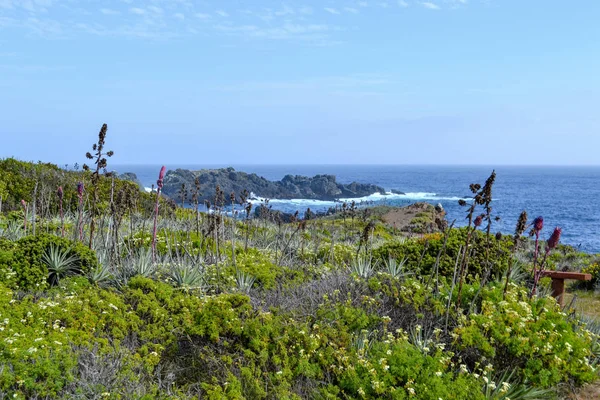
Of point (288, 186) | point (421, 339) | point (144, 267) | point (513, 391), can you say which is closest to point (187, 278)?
point (144, 267)

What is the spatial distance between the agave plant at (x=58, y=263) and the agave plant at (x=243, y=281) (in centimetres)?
217

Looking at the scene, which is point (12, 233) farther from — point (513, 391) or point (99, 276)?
point (513, 391)

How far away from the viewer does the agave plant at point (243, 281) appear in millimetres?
6609

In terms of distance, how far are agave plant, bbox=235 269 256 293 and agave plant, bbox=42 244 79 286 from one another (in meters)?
2.17

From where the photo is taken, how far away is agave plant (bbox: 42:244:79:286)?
6719 mm

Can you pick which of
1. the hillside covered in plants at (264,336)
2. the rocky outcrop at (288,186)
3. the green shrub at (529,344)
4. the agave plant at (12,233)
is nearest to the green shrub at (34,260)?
the hillside covered in plants at (264,336)

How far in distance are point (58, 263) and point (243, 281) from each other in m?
2.44

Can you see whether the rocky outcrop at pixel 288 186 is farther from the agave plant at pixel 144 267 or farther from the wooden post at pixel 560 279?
the wooden post at pixel 560 279

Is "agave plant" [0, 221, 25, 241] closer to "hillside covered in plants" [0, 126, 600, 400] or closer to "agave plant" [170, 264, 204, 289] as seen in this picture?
"hillside covered in plants" [0, 126, 600, 400]

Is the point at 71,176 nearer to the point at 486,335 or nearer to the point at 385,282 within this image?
the point at 385,282

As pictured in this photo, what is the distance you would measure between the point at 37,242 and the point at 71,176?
12596 millimetres

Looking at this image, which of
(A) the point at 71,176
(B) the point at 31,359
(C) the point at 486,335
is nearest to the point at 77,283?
(B) the point at 31,359

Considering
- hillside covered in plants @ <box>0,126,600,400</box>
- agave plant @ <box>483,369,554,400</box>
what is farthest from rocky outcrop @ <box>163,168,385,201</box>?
agave plant @ <box>483,369,554,400</box>

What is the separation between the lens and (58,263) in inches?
265
